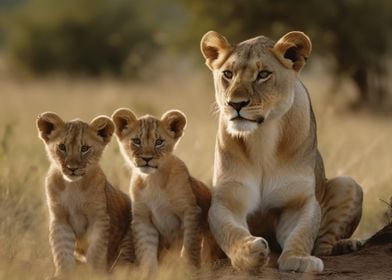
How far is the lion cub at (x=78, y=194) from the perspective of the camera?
5727 millimetres

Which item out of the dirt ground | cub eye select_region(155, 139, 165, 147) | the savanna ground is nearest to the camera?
the dirt ground

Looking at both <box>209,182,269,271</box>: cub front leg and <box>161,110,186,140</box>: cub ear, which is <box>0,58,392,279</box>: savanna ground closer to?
<box>209,182,269,271</box>: cub front leg

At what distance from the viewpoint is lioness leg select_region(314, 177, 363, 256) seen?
6527 millimetres

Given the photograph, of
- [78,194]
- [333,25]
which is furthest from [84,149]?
[333,25]

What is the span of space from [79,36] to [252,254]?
Answer: 77.5ft

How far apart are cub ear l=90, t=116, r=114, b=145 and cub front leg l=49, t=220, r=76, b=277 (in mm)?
593

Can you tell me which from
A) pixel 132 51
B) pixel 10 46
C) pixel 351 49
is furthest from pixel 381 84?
pixel 10 46

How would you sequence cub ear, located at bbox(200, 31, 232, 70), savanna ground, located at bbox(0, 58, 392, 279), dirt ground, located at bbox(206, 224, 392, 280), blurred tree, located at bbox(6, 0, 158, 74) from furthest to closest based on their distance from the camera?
1. blurred tree, located at bbox(6, 0, 158, 74)
2. savanna ground, located at bbox(0, 58, 392, 279)
3. cub ear, located at bbox(200, 31, 232, 70)
4. dirt ground, located at bbox(206, 224, 392, 280)

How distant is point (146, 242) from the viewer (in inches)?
232

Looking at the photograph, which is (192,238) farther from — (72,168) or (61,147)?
(61,147)

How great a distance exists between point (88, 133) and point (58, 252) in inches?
29.3

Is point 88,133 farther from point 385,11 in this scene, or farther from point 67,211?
point 385,11

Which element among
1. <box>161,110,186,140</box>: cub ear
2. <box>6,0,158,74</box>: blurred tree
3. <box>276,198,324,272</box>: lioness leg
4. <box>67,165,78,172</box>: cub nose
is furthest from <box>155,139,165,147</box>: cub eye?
<box>6,0,158,74</box>: blurred tree

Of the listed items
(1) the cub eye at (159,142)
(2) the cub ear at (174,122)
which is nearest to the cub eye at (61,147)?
(1) the cub eye at (159,142)
